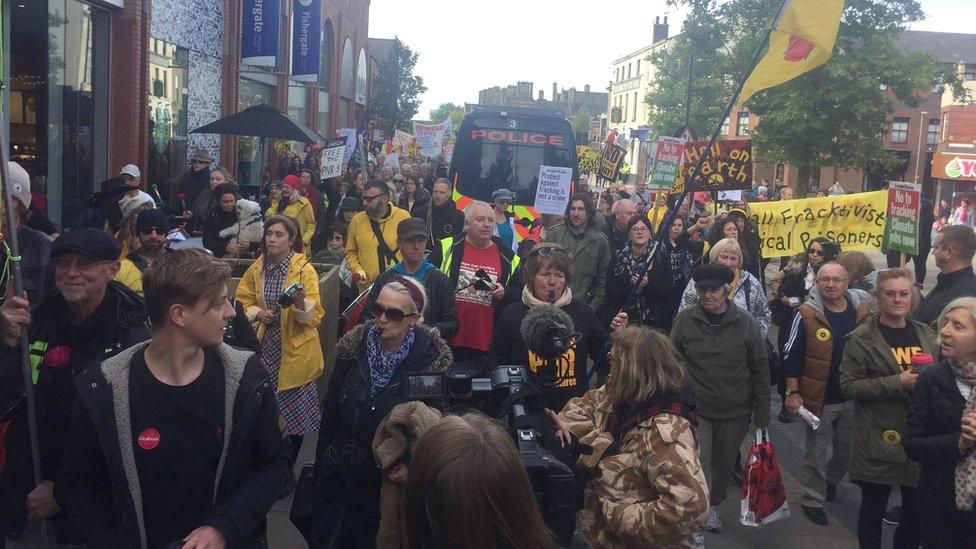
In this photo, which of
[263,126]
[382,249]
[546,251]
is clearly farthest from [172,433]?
[263,126]

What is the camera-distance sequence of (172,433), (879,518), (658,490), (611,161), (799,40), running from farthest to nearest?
(611,161) < (799,40) < (879,518) < (658,490) < (172,433)

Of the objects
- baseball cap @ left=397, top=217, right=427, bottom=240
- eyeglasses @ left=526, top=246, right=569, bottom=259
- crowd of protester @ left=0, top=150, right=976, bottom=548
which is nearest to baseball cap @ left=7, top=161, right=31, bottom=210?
crowd of protester @ left=0, top=150, right=976, bottom=548

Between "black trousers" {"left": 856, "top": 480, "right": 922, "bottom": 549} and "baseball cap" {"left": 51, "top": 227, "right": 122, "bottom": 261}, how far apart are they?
3.96 m

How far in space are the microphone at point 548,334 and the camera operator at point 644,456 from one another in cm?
23

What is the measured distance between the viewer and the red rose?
3.93 meters

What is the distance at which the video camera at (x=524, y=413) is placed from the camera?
9.84 ft

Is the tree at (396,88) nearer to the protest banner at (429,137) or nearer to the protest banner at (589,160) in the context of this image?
the protest banner at (429,137)

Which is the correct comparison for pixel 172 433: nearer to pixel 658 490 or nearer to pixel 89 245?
pixel 89 245

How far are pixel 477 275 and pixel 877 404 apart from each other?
2653mm

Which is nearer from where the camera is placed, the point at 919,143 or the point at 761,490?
the point at 761,490

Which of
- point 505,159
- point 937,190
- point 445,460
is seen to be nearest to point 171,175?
point 505,159

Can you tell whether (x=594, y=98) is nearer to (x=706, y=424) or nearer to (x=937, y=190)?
(x=937, y=190)

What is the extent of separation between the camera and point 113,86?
1455cm

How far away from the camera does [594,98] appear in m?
153
